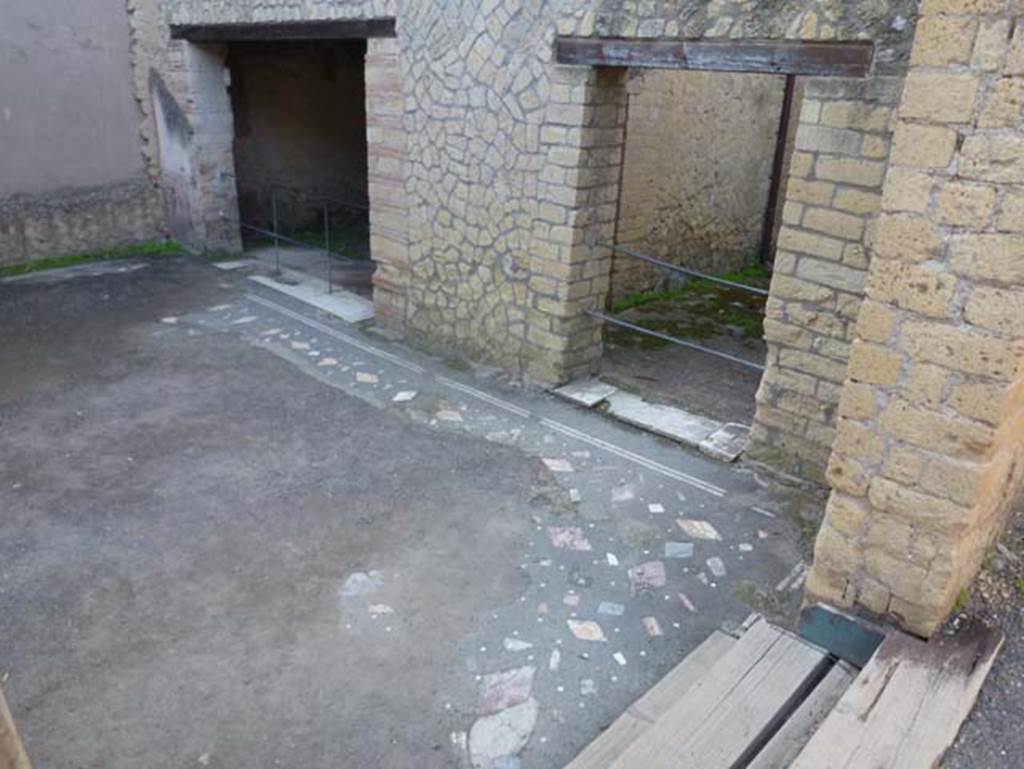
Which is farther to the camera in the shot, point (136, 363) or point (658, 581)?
point (136, 363)

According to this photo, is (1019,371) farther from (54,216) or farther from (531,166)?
(54,216)

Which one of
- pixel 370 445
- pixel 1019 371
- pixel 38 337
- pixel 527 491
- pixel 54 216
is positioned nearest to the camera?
pixel 1019 371

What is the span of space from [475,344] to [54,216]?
5.41 meters

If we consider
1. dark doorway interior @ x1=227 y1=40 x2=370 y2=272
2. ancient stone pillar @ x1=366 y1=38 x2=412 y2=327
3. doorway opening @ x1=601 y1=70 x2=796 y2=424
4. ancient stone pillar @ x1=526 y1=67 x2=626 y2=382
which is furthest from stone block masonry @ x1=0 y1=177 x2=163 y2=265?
ancient stone pillar @ x1=526 y1=67 x2=626 y2=382

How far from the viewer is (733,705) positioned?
2.72m

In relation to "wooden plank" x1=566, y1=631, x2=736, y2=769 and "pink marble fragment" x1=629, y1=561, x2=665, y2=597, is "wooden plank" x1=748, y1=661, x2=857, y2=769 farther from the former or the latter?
"pink marble fragment" x1=629, y1=561, x2=665, y2=597

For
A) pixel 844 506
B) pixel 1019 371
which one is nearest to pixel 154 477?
pixel 844 506

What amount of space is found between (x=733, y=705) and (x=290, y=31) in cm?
670

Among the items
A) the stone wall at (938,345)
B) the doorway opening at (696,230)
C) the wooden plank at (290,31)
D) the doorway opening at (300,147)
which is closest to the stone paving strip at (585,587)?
the stone wall at (938,345)

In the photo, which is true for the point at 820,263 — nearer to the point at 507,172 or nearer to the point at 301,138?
the point at 507,172

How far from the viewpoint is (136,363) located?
253 inches

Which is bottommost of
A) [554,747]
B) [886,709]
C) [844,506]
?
[554,747]

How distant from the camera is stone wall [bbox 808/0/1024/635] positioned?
2369 millimetres

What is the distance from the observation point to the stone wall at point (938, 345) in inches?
93.3
